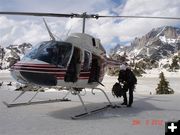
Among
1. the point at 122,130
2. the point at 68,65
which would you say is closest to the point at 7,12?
the point at 68,65

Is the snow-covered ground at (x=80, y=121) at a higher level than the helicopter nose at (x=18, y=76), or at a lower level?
lower

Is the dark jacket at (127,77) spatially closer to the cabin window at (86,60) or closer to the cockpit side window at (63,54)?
Result: the cabin window at (86,60)

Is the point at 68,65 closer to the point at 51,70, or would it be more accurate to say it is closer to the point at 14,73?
the point at 51,70

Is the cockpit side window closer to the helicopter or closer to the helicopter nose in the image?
the helicopter

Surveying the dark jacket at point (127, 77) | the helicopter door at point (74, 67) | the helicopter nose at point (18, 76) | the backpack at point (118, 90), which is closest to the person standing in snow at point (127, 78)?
the dark jacket at point (127, 77)

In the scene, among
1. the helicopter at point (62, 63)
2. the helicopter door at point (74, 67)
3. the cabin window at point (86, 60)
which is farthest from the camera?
the cabin window at point (86, 60)

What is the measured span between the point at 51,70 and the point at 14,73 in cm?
128

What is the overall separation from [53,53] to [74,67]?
105 centimetres

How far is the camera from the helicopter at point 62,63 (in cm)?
1086

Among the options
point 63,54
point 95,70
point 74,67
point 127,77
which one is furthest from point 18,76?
point 127,77

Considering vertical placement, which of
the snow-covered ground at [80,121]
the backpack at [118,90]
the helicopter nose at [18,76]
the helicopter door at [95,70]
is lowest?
the snow-covered ground at [80,121]

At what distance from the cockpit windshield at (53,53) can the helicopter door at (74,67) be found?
0.89ft

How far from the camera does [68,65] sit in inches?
452

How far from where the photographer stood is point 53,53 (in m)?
11.2
